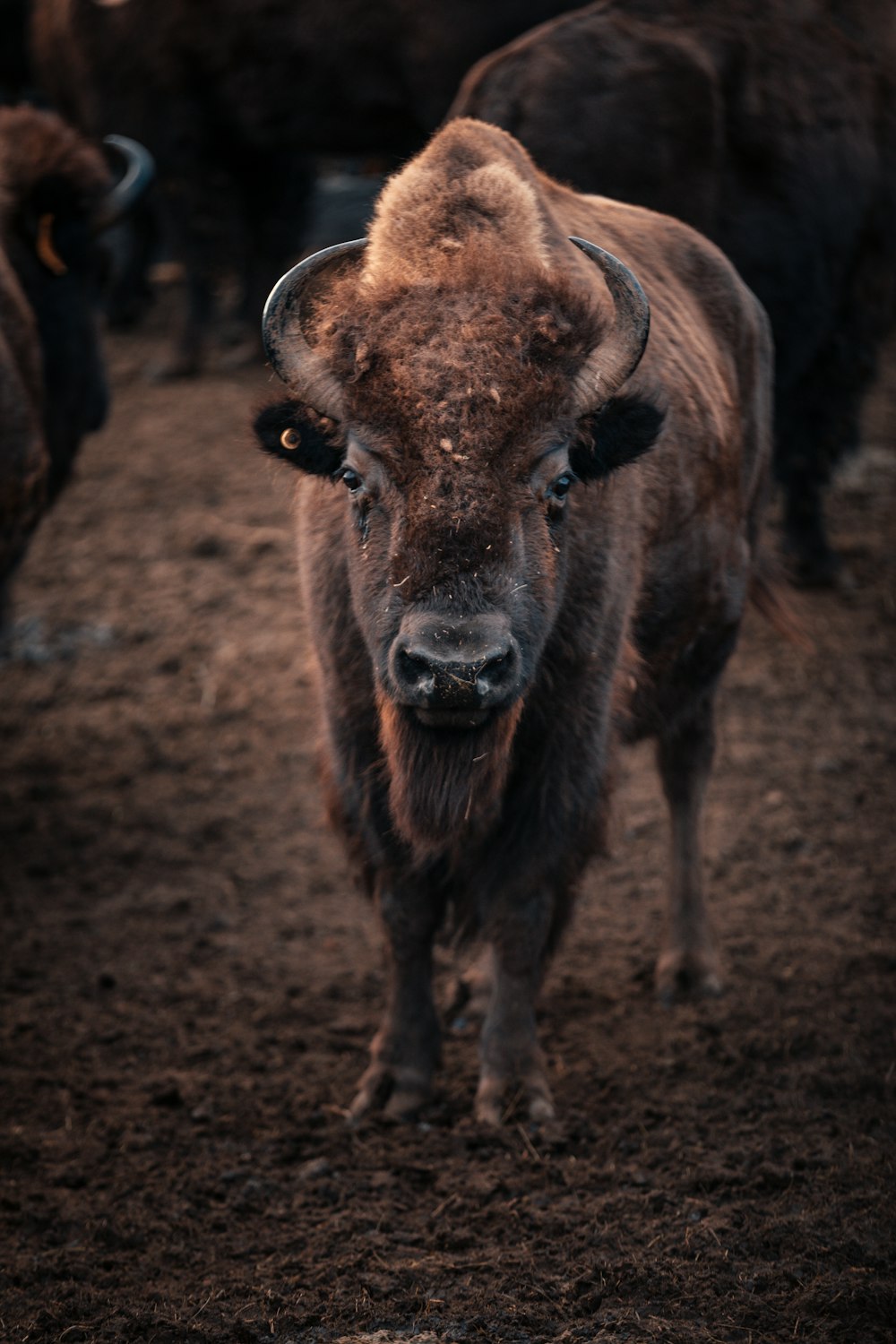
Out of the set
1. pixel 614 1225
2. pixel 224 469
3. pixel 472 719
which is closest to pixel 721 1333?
pixel 614 1225

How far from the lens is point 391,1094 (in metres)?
3.91

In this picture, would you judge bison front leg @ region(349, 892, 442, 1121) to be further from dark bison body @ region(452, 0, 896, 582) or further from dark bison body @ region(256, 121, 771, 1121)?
dark bison body @ region(452, 0, 896, 582)

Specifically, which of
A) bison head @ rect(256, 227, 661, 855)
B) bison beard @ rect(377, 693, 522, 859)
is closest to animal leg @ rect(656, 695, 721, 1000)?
bison beard @ rect(377, 693, 522, 859)

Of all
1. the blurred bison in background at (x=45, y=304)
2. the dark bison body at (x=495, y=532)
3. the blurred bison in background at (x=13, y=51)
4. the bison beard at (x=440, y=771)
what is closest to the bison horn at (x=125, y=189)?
the blurred bison in background at (x=45, y=304)

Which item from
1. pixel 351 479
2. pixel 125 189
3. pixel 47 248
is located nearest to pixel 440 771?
pixel 351 479

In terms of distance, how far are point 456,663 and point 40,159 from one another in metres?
4.08

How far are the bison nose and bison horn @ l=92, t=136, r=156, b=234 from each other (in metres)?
4.14

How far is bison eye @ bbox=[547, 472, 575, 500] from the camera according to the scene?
3186 mm

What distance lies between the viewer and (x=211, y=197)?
32.5 ft

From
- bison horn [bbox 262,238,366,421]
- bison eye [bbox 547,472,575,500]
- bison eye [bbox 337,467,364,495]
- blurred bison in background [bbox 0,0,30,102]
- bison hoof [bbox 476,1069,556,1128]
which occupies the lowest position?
blurred bison in background [bbox 0,0,30,102]

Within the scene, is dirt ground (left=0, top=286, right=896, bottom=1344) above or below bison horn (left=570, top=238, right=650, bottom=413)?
below

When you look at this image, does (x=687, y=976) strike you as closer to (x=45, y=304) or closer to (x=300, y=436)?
(x=300, y=436)

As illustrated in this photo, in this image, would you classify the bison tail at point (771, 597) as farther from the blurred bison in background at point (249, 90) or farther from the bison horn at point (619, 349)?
the blurred bison in background at point (249, 90)

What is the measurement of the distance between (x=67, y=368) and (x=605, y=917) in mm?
3487
